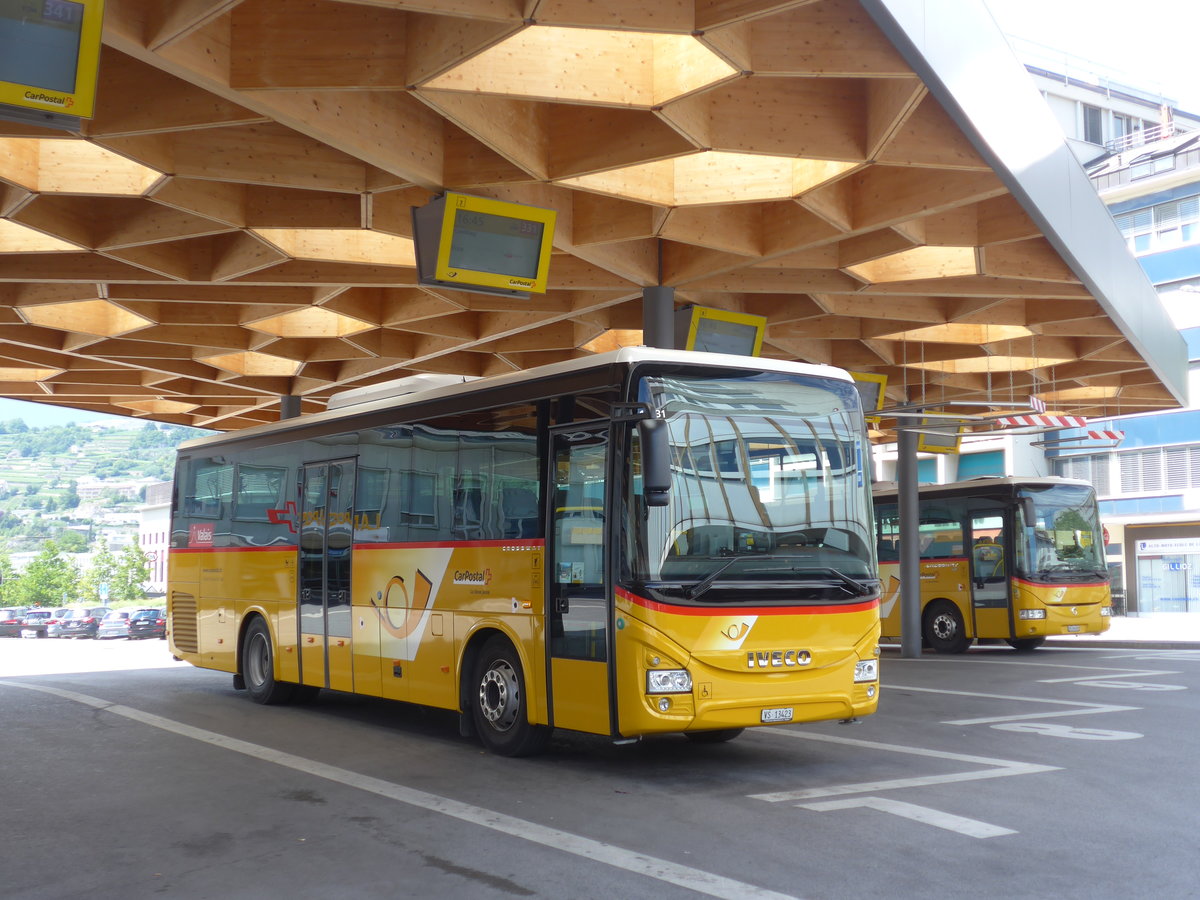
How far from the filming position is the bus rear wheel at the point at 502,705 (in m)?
9.90

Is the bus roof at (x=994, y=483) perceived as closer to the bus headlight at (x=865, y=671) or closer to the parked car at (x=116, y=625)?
the bus headlight at (x=865, y=671)

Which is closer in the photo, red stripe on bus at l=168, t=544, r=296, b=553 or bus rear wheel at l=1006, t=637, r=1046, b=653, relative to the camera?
red stripe on bus at l=168, t=544, r=296, b=553

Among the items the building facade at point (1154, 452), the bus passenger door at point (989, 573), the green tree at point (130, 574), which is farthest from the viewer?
the green tree at point (130, 574)

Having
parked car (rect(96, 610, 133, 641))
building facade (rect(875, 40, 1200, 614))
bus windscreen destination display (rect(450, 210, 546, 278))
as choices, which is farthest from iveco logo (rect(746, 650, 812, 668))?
parked car (rect(96, 610, 133, 641))

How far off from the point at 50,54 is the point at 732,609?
5655 millimetres

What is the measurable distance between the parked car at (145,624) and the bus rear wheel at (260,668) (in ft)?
117

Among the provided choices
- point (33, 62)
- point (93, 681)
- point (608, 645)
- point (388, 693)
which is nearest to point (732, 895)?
point (608, 645)

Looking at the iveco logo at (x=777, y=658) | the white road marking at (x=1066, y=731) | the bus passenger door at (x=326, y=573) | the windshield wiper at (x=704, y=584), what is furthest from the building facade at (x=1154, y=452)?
the windshield wiper at (x=704, y=584)

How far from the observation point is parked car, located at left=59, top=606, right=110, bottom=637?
178 ft

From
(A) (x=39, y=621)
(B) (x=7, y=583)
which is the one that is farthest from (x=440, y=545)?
(B) (x=7, y=583)

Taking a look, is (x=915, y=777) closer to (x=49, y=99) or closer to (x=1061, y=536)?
(x=49, y=99)

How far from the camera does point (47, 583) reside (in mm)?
120562

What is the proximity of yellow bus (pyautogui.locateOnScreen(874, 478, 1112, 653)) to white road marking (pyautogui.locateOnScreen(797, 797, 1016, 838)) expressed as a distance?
1538cm

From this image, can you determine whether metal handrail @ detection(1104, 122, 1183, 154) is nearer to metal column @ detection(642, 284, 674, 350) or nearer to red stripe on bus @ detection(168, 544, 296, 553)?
metal column @ detection(642, 284, 674, 350)
